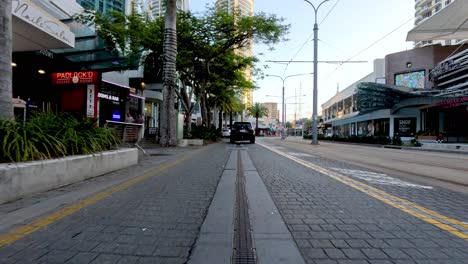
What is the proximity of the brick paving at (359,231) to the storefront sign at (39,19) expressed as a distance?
30.7 feet

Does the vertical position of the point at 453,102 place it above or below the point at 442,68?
below

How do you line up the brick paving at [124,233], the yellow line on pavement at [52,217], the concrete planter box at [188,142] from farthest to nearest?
the concrete planter box at [188,142] < the yellow line on pavement at [52,217] < the brick paving at [124,233]

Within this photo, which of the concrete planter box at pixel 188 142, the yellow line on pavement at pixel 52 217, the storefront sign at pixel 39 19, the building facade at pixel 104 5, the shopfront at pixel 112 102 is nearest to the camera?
the yellow line on pavement at pixel 52 217

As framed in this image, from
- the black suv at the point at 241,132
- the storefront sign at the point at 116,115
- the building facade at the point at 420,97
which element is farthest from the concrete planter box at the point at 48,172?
the building facade at the point at 420,97

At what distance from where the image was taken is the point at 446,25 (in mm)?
26578

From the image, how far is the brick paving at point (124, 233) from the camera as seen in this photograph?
233 cm

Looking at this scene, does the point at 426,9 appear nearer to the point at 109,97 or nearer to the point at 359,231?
the point at 109,97

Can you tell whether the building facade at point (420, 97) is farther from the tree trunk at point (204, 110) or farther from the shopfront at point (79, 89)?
the shopfront at point (79, 89)

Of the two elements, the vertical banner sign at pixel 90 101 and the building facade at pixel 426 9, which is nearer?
the vertical banner sign at pixel 90 101

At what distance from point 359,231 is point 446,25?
106ft

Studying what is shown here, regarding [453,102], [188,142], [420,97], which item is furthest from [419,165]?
[420,97]

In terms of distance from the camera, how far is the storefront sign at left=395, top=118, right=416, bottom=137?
35812 millimetres

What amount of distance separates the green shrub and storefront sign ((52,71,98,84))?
534 centimetres

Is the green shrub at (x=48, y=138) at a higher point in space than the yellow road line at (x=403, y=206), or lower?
higher
